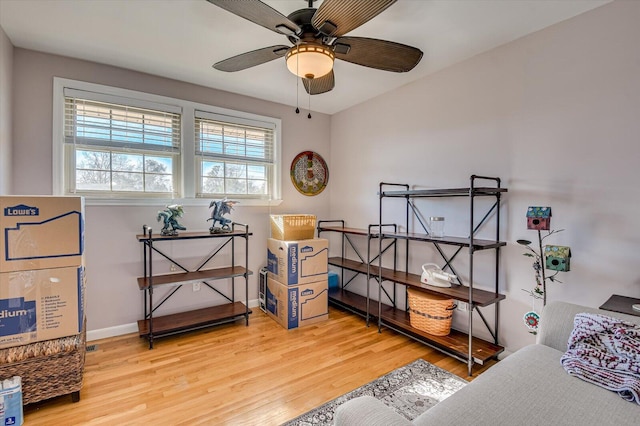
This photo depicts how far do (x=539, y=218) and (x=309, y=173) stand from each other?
2.73 metres

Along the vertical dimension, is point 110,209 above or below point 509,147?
below

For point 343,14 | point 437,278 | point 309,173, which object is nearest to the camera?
point 343,14

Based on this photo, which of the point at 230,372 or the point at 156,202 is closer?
the point at 230,372

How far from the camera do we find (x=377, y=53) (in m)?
1.93

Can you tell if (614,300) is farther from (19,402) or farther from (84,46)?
(84,46)

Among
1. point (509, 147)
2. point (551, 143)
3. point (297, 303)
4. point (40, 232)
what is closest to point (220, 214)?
point (297, 303)

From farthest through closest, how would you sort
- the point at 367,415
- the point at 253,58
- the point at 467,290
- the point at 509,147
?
the point at 467,290 < the point at 509,147 < the point at 253,58 < the point at 367,415

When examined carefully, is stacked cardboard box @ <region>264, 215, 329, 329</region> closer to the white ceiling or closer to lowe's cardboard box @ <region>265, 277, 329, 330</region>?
lowe's cardboard box @ <region>265, 277, 329, 330</region>

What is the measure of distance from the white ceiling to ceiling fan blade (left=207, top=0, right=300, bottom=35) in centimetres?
41

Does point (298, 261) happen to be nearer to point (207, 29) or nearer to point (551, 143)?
point (207, 29)

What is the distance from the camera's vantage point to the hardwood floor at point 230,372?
6.25 ft

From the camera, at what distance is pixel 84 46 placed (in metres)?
2.52

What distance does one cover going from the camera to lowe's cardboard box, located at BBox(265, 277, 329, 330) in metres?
3.17

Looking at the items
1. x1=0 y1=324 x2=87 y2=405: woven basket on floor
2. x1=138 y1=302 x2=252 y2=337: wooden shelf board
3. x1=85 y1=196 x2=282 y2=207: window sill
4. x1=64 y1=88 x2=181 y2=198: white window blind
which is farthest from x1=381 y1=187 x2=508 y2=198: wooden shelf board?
x1=0 y1=324 x2=87 y2=405: woven basket on floor
